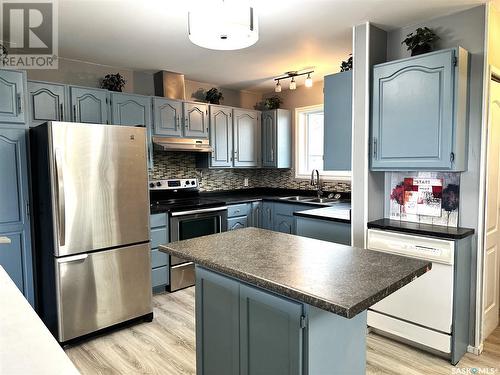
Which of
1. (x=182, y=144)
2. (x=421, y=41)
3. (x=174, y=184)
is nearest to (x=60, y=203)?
(x=182, y=144)

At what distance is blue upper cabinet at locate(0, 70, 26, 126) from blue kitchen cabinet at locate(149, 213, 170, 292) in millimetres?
1440

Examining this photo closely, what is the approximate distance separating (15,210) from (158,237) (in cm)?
128

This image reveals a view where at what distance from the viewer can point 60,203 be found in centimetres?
250

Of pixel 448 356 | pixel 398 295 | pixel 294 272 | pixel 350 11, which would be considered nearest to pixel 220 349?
pixel 294 272

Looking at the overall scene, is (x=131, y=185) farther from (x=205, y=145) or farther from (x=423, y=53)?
(x=423, y=53)

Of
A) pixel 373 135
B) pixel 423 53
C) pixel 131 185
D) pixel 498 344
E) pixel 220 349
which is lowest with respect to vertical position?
pixel 498 344

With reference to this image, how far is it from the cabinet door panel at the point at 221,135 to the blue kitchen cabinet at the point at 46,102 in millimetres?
1710

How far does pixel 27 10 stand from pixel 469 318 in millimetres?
3814

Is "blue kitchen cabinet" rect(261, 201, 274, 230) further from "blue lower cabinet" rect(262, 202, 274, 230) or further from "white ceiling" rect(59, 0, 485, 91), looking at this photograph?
"white ceiling" rect(59, 0, 485, 91)

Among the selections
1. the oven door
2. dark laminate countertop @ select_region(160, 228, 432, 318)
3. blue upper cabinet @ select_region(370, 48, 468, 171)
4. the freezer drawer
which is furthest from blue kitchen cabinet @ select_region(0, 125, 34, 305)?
blue upper cabinet @ select_region(370, 48, 468, 171)

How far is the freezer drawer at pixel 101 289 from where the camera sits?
2.58 meters

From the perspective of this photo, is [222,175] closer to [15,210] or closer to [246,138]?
[246,138]

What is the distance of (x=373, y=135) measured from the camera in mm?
2744

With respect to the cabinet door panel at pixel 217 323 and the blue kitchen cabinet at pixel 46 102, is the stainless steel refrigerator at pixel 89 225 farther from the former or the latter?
the cabinet door panel at pixel 217 323
